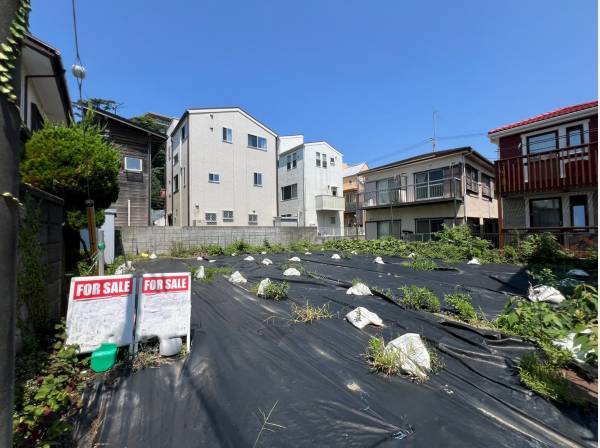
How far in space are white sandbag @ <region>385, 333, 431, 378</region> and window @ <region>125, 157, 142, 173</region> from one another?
13722mm

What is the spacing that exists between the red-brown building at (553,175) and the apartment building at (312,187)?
35.1 feet

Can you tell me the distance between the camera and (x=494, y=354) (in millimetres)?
2396

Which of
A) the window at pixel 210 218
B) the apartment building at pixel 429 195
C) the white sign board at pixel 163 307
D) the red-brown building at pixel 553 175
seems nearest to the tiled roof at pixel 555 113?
the red-brown building at pixel 553 175

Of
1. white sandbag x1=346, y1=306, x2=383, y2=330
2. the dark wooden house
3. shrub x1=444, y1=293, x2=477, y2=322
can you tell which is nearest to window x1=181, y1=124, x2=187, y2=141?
the dark wooden house

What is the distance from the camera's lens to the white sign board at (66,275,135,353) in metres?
2.21

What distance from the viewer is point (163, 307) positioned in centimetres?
250

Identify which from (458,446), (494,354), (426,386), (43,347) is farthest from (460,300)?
(43,347)

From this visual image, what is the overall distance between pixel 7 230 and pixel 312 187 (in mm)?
18870

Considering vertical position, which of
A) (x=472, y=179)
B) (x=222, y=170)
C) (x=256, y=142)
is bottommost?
(x=472, y=179)

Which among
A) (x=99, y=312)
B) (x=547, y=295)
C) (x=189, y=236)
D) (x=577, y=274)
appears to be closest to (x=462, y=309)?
(x=547, y=295)

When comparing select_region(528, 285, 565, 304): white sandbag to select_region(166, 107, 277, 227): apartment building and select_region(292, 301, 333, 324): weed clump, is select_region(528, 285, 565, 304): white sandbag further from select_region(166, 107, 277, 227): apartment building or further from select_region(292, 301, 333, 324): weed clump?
select_region(166, 107, 277, 227): apartment building

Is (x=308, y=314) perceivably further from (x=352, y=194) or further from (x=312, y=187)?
(x=352, y=194)

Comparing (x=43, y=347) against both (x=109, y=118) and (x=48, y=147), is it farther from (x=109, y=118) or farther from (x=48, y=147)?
(x=109, y=118)

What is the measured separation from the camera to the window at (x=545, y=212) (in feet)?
29.7
